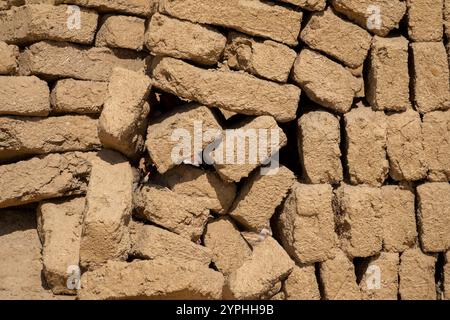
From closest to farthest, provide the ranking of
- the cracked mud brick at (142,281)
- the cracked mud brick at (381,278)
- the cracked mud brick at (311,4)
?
the cracked mud brick at (142,281)
the cracked mud brick at (311,4)
the cracked mud brick at (381,278)

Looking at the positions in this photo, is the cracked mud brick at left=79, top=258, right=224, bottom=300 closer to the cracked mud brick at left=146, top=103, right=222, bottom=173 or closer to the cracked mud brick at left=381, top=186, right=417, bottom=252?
the cracked mud brick at left=146, top=103, right=222, bottom=173

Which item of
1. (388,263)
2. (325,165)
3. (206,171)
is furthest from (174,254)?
(388,263)

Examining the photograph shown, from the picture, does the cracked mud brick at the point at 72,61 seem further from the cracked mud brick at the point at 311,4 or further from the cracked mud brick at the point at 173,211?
the cracked mud brick at the point at 311,4

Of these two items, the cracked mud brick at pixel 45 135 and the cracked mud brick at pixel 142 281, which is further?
the cracked mud brick at pixel 45 135

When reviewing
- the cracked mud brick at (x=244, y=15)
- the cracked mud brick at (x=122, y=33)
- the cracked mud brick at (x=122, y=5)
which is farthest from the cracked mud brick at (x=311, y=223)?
the cracked mud brick at (x=122, y=5)

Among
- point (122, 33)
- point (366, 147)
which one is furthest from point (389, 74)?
point (122, 33)

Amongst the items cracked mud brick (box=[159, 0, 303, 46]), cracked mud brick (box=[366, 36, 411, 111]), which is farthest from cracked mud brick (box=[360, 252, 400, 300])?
cracked mud brick (box=[159, 0, 303, 46])
